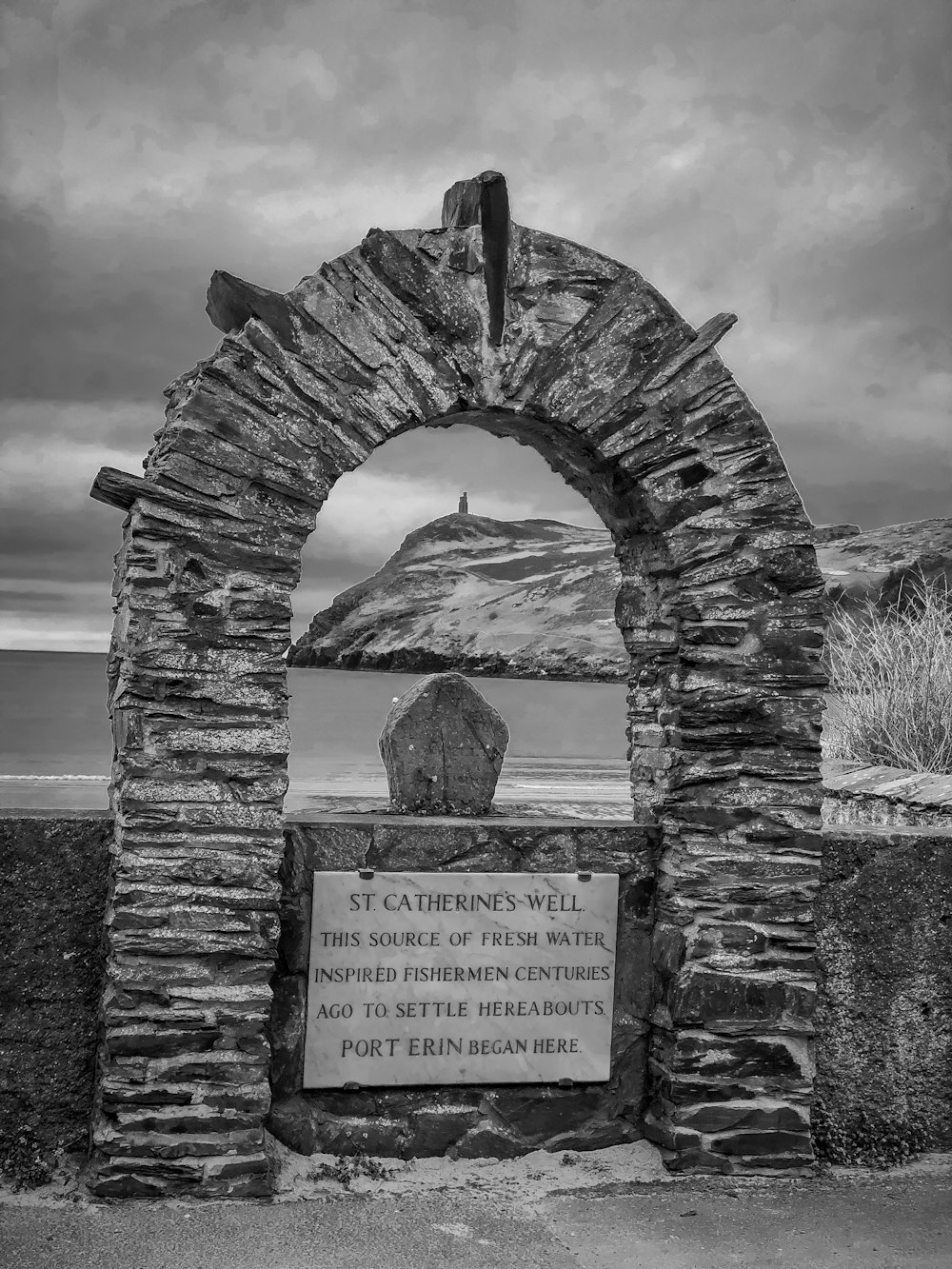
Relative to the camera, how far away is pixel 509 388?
4484 mm

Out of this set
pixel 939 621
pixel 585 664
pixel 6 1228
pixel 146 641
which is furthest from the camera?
pixel 585 664

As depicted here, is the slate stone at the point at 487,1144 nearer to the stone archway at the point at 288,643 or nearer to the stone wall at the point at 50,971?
the stone archway at the point at 288,643

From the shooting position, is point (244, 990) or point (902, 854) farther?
point (902, 854)

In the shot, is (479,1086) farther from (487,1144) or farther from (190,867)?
(190,867)

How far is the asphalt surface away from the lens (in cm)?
374

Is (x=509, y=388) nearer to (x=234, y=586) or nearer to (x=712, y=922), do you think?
(x=234, y=586)

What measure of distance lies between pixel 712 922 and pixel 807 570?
136 cm

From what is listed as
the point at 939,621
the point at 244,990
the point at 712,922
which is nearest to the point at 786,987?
the point at 712,922

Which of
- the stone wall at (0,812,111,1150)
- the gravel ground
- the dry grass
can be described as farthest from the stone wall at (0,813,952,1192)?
the dry grass

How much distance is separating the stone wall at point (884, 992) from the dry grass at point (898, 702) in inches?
131

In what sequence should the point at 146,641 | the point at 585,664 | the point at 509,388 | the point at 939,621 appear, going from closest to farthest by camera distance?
the point at 146,641 → the point at 509,388 → the point at 939,621 → the point at 585,664

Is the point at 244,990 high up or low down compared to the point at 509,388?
down

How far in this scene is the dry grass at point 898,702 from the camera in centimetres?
859

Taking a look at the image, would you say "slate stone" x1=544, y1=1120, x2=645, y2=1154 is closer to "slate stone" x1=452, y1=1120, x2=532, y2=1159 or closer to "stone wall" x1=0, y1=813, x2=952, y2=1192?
"stone wall" x1=0, y1=813, x2=952, y2=1192
